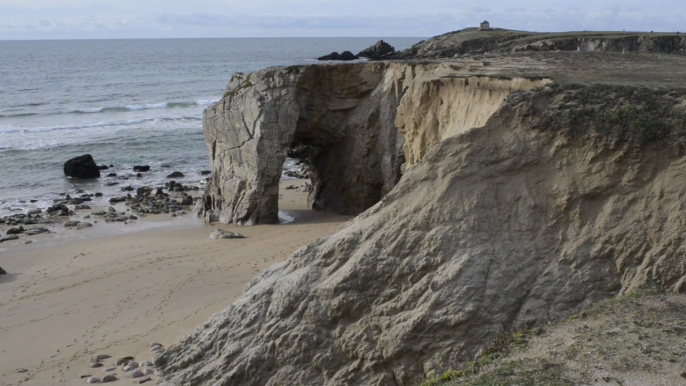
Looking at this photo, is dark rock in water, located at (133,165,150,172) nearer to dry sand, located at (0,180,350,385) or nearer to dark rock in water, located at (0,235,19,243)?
dark rock in water, located at (0,235,19,243)

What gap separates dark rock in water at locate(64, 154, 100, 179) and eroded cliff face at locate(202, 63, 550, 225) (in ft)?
38.5

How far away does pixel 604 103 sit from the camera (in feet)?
37.0

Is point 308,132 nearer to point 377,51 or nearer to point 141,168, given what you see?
point 141,168

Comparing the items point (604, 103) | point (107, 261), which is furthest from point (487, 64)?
point (107, 261)

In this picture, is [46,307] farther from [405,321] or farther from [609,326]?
[609,326]

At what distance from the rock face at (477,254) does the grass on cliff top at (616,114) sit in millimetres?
26

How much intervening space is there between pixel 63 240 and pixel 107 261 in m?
4.53

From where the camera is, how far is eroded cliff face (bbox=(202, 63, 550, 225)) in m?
23.5

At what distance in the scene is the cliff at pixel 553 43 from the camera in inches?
1668

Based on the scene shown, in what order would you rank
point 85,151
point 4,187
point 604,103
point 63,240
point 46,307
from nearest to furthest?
point 604,103, point 46,307, point 63,240, point 4,187, point 85,151

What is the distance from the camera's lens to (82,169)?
35.1 meters

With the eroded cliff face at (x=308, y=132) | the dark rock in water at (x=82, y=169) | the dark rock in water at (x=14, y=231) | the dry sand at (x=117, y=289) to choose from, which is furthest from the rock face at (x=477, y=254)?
the dark rock in water at (x=82, y=169)

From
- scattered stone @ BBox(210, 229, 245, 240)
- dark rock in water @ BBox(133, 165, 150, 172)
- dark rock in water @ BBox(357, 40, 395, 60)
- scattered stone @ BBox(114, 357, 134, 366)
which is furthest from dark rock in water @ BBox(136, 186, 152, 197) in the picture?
dark rock in water @ BBox(357, 40, 395, 60)

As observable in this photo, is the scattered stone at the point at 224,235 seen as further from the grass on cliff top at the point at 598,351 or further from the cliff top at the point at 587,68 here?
the grass on cliff top at the point at 598,351
